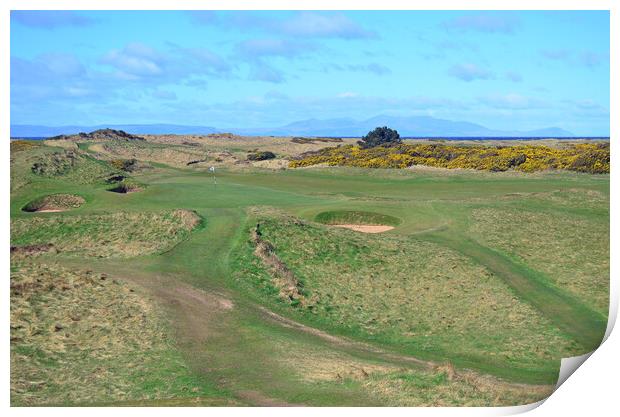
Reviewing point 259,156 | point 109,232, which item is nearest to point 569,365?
point 109,232

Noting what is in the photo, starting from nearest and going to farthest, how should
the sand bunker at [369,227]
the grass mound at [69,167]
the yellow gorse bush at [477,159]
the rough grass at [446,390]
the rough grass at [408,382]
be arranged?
the rough grass at [446,390], the rough grass at [408,382], the sand bunker at [369,227], the grass mound at [69,167], the yellow gorse bush at [477,159]

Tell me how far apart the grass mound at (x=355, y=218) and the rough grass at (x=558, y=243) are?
5.56 meters

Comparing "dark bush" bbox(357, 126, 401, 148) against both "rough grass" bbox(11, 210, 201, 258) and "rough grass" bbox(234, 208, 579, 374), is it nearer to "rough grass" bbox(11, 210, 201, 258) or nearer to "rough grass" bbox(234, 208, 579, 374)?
"rough grass" bbox(234, 208, 579, 374)

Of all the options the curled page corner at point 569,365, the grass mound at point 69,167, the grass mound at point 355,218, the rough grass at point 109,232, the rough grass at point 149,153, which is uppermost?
the rough grass at point 149,153

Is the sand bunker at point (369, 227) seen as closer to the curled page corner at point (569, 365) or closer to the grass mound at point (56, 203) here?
the curled page corner at point (569, 365)

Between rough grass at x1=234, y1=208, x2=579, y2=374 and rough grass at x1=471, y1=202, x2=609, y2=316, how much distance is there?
3712 mm

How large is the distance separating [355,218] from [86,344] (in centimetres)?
2299

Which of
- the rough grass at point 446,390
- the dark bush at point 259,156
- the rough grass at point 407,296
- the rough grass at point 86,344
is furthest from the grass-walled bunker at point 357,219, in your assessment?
the dark bush at point 259,156

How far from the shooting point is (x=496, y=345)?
73.6 feet

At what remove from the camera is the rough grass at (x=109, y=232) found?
3009cm

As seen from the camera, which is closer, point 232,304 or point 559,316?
point 232,304

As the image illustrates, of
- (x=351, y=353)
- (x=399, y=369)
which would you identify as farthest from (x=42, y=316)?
(x=399, y=369)
